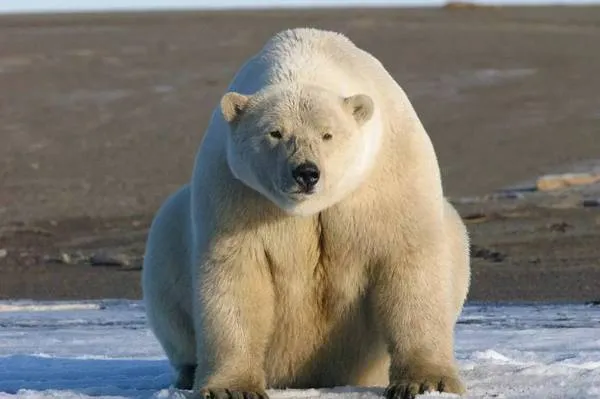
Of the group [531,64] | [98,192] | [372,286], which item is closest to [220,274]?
[372,286]

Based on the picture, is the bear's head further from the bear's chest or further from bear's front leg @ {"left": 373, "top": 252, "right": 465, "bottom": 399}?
bear's front leg @ {"left": 373, "top": 252, "right": 465, "bottom": 399}

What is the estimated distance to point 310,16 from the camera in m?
38.2

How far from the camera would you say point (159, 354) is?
283 inches

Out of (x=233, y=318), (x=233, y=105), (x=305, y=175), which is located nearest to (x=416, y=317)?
(x=233, y=318)

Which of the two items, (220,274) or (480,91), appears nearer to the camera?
(220,274)

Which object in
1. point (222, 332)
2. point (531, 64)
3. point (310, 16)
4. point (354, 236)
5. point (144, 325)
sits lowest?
point (310, 16)

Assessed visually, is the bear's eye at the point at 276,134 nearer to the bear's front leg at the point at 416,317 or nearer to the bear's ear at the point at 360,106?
the bear's ear at the point at 360,106

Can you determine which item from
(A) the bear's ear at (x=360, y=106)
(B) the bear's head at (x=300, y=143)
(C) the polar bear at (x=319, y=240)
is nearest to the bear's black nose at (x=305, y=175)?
(B) the bear's head at (x=300, y=143)

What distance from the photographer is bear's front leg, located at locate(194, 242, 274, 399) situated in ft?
17.3

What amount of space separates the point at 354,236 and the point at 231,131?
1.83 ft

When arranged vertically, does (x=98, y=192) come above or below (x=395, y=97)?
below

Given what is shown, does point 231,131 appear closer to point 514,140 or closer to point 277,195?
point 277,195

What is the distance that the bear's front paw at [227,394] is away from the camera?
5.22m

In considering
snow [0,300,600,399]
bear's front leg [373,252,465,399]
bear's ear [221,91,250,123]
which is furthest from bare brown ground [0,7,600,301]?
bear's ear [221,91,250,123]
